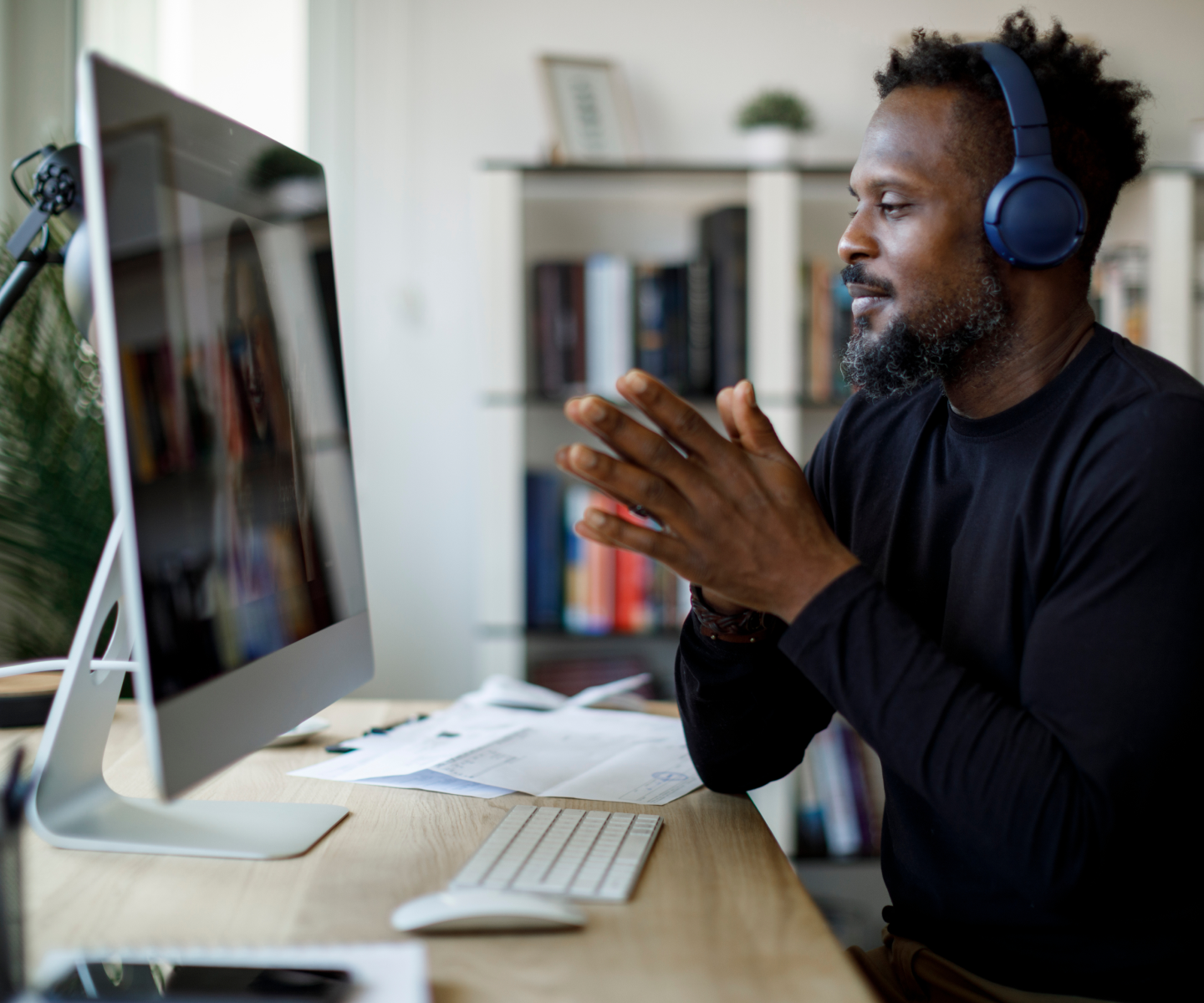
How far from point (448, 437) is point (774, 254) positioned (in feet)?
2.68

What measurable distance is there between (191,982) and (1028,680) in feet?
2.01

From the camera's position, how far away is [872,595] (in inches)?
30.2

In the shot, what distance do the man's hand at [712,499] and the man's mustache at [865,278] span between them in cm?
30

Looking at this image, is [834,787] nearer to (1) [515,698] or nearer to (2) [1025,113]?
(1) [515,698]

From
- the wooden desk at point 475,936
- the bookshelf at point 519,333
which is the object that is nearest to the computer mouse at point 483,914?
the wooden desk at point 475,936

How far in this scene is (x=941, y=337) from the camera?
979 millimetres

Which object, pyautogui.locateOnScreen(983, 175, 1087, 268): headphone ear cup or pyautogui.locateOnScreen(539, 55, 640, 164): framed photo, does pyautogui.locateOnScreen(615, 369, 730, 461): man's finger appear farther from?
pyautogui.locateOnScreen(539, 55, 640, 164): framed photo

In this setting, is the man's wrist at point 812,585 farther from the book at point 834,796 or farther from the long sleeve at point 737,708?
the book at point 834,796

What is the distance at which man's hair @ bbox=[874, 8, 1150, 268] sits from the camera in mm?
965

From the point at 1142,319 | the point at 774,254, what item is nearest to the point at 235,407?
the point at 774,254

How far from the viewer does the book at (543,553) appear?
6.82 feet

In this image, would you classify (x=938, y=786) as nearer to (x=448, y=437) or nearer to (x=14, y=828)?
(x=14, y=828)

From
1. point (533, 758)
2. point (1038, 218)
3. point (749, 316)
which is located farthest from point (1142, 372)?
point (749, 316)

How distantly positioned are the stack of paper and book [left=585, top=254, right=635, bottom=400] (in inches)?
38.1
